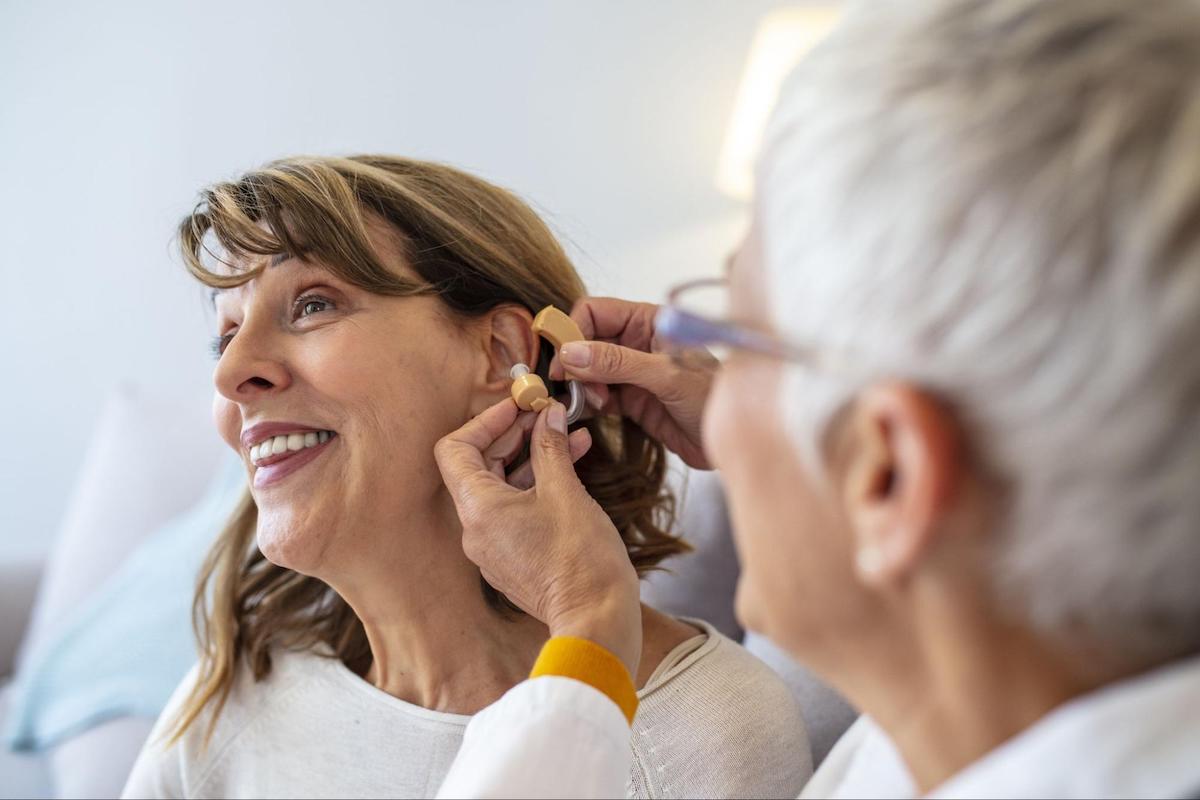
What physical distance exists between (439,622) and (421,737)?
139 mm

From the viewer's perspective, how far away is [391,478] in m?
1.27

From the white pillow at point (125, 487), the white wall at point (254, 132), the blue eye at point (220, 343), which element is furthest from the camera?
the white wall at point (254, 132)

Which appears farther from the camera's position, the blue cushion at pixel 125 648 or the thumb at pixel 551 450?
the blue cushion at pixel 125 648

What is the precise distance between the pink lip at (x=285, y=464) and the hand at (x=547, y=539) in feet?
0.52

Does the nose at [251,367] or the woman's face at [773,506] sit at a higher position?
the woman's face at [773,506]

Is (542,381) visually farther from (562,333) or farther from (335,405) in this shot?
(335,405)

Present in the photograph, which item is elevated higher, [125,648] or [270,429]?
[270,429]

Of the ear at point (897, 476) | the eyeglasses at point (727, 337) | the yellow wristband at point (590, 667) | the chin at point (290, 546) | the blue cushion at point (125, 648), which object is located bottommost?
the blue cushion at point (125, 648)

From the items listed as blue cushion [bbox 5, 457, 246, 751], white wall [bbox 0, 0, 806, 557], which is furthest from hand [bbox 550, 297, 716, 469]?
white wall [bbox 0, 0, 806, 557]

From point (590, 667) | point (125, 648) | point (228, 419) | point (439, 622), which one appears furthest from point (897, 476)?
point (125, 648)

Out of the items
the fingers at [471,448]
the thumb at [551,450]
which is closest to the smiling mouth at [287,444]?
the fingers at [471,448]

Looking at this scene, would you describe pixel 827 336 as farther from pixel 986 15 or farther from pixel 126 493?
pixel 126 493

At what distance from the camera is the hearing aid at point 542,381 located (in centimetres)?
127

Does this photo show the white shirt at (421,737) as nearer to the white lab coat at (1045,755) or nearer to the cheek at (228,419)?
the white lab coat at (1045,755)
